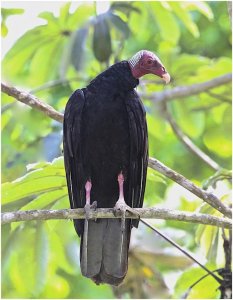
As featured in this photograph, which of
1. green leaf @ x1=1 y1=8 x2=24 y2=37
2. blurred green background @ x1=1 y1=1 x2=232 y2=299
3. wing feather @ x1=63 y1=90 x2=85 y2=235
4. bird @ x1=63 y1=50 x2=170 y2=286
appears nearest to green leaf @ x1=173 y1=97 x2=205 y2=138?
blurred green background @ x1=1 y1=1 x2=232 y2=299

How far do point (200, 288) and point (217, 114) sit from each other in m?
1.55

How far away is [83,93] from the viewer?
2863 mm

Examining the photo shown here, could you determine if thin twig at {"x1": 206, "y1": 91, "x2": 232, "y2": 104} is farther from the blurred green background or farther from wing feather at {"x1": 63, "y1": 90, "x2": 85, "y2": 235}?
wing feather at {"x1": 63, "y1": 90, "x2": 85, "y2": 235}

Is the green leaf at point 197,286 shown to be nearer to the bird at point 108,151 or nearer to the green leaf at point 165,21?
the bird at point 108,151

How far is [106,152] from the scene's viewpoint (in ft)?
9.38

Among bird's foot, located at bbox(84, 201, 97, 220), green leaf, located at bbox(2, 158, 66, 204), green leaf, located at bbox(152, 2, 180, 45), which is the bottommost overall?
bird's foot, located at bbox(84, 201, 97, 220)

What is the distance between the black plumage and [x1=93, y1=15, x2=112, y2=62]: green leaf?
644mm

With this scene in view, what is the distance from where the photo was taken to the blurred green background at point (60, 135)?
117 inches

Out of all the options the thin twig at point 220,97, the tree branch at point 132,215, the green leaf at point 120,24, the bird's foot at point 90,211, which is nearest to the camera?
the tree branch at point 132,215

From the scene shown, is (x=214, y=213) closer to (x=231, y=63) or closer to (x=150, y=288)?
(x=150, y=288)

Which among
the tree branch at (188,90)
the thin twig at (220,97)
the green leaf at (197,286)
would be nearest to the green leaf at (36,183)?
the green leaf at (197,286)

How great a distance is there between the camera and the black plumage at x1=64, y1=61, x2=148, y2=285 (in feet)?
9.10

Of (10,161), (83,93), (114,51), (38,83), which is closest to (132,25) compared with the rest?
(114,51)

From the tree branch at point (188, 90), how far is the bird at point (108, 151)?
1077mm
